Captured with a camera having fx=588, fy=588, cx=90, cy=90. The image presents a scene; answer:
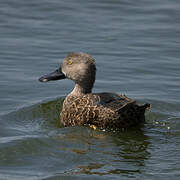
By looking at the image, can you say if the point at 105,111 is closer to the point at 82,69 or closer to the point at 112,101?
the point at 112,101

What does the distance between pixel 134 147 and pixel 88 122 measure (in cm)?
85

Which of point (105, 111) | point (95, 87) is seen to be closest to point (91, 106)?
point (105, 111)

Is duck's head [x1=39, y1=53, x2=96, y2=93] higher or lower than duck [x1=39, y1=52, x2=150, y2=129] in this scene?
higher

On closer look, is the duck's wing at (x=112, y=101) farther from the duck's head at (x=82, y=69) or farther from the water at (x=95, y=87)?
the duck's head at (x=82, y=69)

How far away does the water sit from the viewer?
752 cm

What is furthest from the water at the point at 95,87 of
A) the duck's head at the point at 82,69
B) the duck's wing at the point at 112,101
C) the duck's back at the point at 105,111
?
the duck's head at the point at 82,69

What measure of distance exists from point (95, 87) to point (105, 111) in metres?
2.66

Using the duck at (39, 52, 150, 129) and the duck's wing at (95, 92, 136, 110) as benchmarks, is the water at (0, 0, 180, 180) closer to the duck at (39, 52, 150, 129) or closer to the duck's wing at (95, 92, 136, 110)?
the duck at (39, 52, 150, 129)

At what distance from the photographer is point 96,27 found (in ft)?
47.3

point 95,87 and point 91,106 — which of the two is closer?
point 91,106

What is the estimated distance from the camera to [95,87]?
11.1 m

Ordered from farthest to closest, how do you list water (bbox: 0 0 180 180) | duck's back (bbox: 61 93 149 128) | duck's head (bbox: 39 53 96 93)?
duck's head (bbox: 39 53 96 93) → duck's back (bbox: 61 93 149 128) → water (bbox: 0 0 180 180)

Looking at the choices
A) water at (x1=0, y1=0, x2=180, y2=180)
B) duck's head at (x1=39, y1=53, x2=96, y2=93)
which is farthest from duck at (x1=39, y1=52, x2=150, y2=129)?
water at (x1=0, y1=0, x2=180, y2=180)

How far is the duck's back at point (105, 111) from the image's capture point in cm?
851
